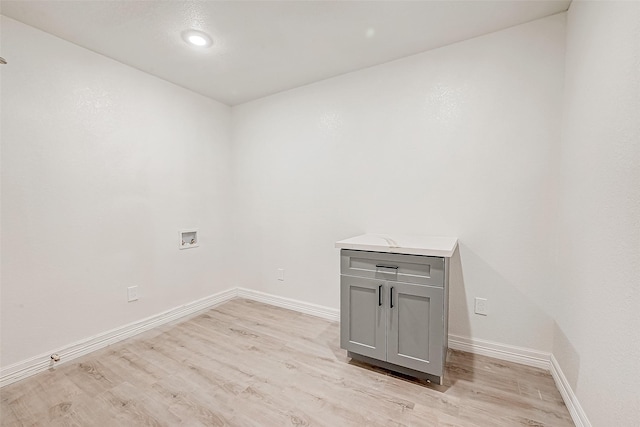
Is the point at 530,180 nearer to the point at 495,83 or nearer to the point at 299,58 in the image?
the point at 495,83

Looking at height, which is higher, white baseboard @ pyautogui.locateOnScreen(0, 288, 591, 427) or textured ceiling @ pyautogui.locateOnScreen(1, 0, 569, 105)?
textured ceiling @ pyautogui.locateOnScreen(1, 0, 569, 105)

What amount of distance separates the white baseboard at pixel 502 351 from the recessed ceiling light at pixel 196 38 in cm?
296

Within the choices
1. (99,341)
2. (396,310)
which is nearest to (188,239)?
(99,341)

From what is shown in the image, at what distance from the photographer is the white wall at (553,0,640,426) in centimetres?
104

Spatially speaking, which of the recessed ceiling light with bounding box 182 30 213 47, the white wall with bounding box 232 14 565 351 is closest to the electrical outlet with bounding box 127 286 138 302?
the white wall with bounding box 232 14 565 351

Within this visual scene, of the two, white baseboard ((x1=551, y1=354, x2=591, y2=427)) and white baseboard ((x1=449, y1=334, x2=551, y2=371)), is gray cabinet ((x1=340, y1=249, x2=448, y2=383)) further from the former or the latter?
white baseboard ((x1=551, y1=354, x2=591, y2=427))

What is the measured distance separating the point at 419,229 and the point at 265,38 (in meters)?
1.91

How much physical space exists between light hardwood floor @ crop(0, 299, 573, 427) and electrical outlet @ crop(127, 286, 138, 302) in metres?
0.39

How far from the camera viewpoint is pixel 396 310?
1.78 metres

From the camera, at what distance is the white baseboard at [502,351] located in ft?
6.25

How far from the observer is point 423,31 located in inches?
77.0

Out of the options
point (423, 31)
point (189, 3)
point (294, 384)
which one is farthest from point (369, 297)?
point (189, 3)

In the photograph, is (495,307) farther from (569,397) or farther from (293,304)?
(293,304)

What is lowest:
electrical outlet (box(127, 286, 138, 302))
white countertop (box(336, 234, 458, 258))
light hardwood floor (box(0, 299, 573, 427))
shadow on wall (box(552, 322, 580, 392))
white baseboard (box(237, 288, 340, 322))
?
light hardwood floor (box(0, 299, 573, 427))
